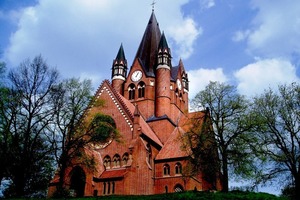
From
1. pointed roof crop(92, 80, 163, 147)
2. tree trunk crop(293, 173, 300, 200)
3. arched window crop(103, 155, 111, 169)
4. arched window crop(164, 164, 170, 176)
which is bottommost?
tree trunk crop(293, 173, 300, 200)

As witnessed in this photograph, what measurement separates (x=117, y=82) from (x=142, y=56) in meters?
5.71

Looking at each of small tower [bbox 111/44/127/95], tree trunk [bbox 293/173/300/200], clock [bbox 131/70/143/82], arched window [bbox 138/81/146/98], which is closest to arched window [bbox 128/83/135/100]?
clock [bbox 131/70/143/82]

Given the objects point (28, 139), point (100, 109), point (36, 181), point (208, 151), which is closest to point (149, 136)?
point (100, 109)

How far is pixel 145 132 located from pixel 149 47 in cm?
1890

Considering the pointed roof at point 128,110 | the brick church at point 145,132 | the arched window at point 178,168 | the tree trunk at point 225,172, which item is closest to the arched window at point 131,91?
the brick church at point 145,132

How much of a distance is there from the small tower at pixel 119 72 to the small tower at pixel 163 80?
6101mm

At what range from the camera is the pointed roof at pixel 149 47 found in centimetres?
5124

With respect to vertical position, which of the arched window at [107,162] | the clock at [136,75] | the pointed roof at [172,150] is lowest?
the arched window at [107,162]

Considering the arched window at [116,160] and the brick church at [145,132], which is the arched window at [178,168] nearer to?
the brick church at [145,132]

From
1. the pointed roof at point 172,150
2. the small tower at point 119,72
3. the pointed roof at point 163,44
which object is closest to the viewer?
the pointed roof at point 172,150

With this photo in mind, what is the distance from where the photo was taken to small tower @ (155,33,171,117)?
46.5 meters

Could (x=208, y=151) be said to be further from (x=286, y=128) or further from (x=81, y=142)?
(x=81, y=142)

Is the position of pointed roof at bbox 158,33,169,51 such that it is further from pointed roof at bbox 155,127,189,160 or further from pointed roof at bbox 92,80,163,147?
pointed roof at bbox 155,127,189,160

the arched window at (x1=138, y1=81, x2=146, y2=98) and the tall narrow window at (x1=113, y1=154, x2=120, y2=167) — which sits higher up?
the arched window at (x1=138, y1=81, x2=146, y2=98)
